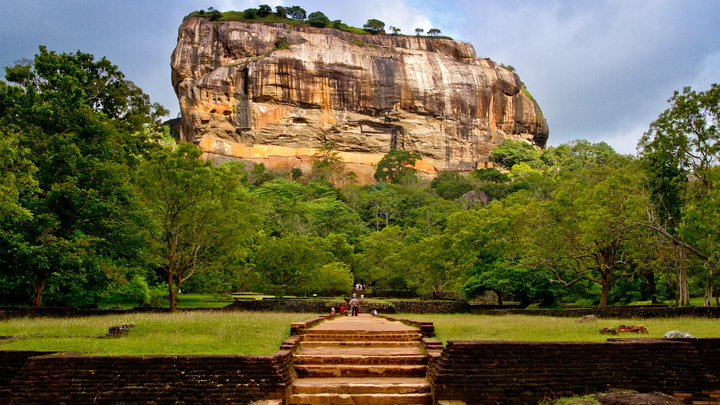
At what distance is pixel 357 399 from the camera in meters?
7.93

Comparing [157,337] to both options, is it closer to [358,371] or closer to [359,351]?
[359,351]

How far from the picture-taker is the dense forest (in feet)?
55.9

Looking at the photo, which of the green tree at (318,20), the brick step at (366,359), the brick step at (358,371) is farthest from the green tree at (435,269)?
the green tree at (318,20)

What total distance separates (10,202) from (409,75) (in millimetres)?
70790

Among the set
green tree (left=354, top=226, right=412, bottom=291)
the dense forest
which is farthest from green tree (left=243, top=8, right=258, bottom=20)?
the dense forest

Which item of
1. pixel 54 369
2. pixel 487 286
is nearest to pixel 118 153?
pixel 54 369

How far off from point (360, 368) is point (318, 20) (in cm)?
8328

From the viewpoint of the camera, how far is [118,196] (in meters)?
18.0

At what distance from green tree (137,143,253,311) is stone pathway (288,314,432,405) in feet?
34.6

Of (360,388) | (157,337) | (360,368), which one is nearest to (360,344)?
(360,368)

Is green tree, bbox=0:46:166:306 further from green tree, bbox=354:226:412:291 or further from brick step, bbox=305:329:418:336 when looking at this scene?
green tree, bbox=354:226:412:291

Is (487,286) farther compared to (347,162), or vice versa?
(347,162)

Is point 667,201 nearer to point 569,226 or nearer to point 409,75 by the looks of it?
point 569,226

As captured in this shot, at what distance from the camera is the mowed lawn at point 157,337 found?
8914 mm
